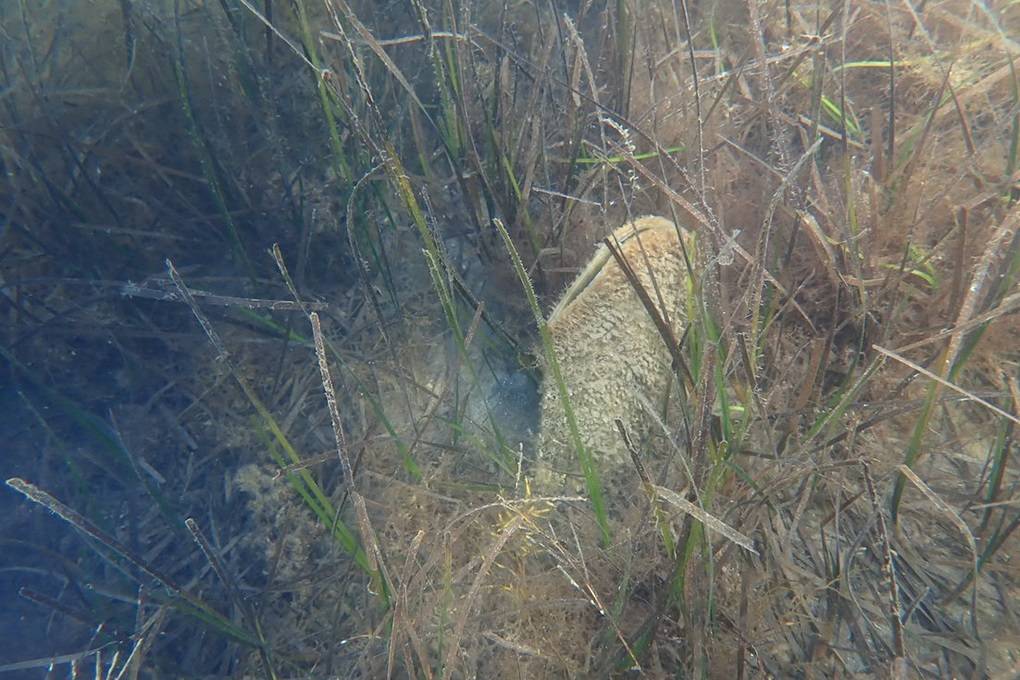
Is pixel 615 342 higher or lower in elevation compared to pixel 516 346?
higher

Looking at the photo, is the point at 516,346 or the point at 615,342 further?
the point at 516,346

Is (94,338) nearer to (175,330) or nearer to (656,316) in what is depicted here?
(175,330)

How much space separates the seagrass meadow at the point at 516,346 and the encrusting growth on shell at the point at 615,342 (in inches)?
0.4

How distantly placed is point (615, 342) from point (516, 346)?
46cm

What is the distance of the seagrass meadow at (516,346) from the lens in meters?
1.51

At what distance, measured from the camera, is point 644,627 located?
138 cm

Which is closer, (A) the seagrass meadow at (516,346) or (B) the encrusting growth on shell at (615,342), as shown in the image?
(A) the seagrass meadow at (516,346)

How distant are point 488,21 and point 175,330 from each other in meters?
2.20

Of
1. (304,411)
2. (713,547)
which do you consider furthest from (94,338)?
(713,547)

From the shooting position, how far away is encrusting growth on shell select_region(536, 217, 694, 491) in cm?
170

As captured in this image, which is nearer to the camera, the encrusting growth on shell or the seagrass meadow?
the seagrass meadow

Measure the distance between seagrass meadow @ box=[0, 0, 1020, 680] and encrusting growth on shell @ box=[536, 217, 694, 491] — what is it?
0.4 inches

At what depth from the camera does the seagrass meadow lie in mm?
1510

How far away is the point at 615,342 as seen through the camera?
177cm
